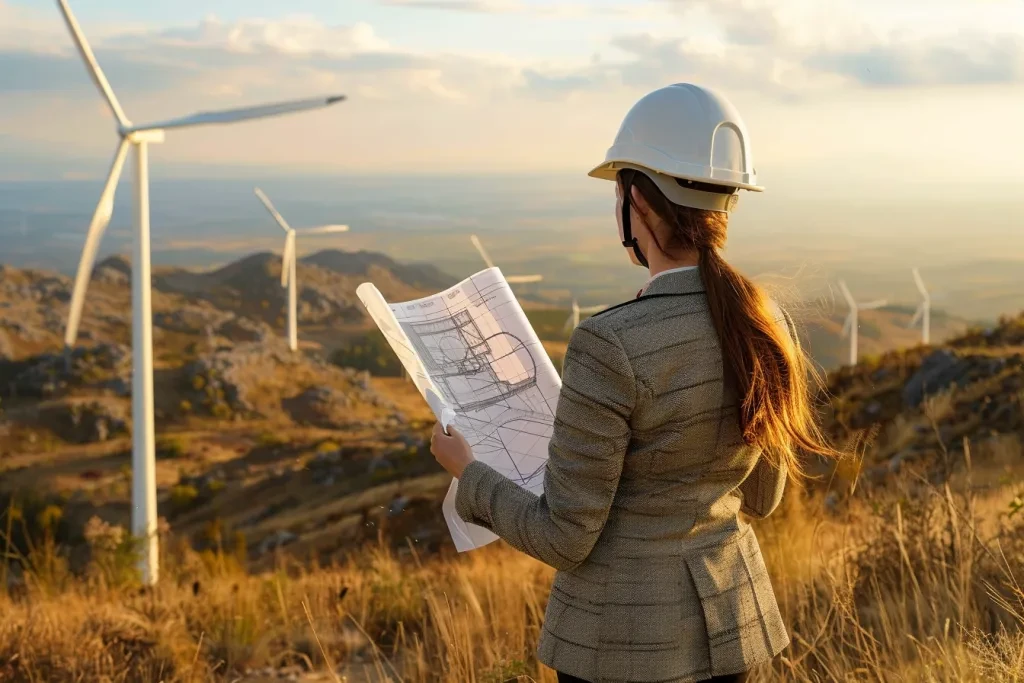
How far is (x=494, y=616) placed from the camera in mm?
6426

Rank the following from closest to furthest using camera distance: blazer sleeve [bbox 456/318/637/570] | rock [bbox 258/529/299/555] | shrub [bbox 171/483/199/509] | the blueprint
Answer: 1. blazer sleeve [bbox 456/318/637/570]
2. the blueprint
3. rock [bbox 258/529/299/555]
4. shrub [bbox 171/483/199/509]

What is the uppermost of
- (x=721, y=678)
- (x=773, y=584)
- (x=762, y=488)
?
(x=762, y=488)

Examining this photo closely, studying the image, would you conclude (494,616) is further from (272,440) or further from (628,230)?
(272,440)

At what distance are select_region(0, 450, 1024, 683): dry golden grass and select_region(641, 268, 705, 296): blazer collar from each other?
88.2 inches

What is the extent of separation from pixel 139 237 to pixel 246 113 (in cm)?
516

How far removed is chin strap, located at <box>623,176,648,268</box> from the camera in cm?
275

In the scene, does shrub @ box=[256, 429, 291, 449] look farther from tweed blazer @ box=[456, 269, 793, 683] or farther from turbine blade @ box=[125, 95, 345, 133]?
tweed blazer @ box=[456, 269, 793, 683]

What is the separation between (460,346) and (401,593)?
Answer: 5.36m

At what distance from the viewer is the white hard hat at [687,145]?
8.85 feet

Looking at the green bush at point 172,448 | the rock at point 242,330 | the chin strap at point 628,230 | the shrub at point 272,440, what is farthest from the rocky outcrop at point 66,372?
the chin strap at point 628,230

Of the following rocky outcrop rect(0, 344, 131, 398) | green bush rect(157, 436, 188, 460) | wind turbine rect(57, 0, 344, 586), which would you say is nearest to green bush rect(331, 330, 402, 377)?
rocky outcrop rect(0, 344, 131, 398)

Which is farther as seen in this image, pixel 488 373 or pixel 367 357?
pixel 367 357

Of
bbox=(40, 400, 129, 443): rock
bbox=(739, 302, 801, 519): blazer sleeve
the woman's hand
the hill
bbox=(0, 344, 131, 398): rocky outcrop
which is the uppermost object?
the woman's hand

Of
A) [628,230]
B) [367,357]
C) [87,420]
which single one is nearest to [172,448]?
[87,420]
